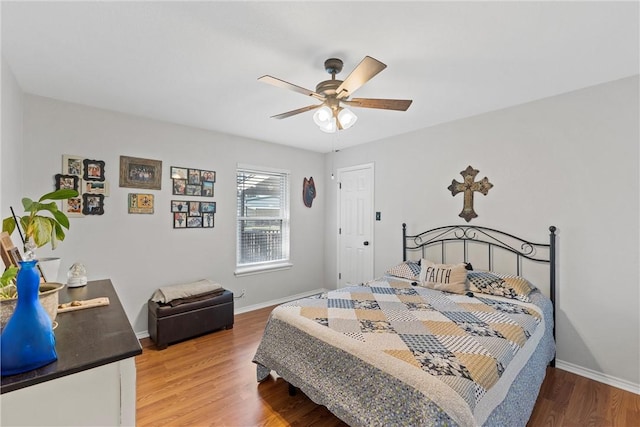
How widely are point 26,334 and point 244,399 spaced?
167cm

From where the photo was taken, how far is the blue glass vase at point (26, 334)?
87cm

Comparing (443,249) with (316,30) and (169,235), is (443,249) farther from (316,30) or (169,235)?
(169,235)

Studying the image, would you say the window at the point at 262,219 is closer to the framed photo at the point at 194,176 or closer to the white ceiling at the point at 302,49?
the framed photo at the point at 194,176

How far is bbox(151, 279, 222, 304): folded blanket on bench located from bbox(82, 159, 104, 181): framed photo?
1.33 meters

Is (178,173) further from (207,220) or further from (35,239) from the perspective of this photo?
(35,239)

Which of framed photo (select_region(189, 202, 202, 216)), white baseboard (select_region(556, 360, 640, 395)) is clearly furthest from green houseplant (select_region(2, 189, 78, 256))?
white baseboard (select_region(556, 360, 640, 395))

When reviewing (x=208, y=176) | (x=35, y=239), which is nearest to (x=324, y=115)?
(x=35, y=239)

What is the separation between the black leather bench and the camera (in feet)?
9.57

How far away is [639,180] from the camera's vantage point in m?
2.22

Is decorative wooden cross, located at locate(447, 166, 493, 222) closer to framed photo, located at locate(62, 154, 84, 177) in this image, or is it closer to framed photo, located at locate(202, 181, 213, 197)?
framed photo, located at locate(202, 181, 213, 197)

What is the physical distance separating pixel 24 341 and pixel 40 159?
254 centimetres

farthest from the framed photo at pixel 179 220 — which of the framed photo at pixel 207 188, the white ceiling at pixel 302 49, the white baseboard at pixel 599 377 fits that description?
the white baseboard at pixel 599 377

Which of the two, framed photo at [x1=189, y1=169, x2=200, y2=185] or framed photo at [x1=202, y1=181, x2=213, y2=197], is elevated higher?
framed photo at [x1=189, y1=169, x2=200, y2=185]

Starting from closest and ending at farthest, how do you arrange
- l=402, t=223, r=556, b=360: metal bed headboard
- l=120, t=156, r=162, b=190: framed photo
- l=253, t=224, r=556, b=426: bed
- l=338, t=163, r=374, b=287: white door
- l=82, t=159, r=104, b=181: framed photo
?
1. l=253, t=224, r=556, b=426: bed
2. l=402, t=223, r=556, b=360: metal bed headboard
3. l=82, t=159, r=104, b=181: framed photo
4. l=120, t=156, r=162, b=190: framed photo
5. l=338, t=163, r=374, b=287: white door
